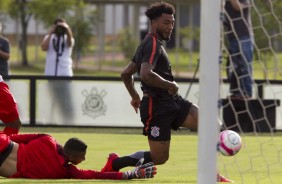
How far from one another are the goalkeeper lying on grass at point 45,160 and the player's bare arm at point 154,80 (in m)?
0.89

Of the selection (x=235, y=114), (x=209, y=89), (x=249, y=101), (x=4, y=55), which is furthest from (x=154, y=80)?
(x=4, y=55)

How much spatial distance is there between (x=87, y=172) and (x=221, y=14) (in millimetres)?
3087

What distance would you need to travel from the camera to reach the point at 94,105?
63.0 ft

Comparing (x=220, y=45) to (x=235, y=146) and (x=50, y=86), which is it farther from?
(x=50, y=86)

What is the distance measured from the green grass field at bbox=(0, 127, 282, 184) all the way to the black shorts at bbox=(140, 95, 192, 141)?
0.49 metres

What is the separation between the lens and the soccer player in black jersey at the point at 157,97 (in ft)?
36.0

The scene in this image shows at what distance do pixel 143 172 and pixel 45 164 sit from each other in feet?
3.34

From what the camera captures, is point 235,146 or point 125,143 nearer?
point 235,146

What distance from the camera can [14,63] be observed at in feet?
169

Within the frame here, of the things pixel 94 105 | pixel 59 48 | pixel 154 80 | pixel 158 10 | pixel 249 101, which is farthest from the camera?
pixel 59 48

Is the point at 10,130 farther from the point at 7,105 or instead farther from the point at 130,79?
the point at 130,79

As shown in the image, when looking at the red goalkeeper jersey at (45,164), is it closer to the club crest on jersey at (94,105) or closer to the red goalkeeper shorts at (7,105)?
the red goalkeeper shorts at (7,105)

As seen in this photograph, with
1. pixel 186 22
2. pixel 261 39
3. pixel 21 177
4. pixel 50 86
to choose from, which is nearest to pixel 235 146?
pixel 21 177

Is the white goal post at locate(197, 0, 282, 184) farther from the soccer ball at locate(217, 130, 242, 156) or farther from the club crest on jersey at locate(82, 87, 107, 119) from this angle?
the club crest on jersey at locate(82, 87, 107, 119)
